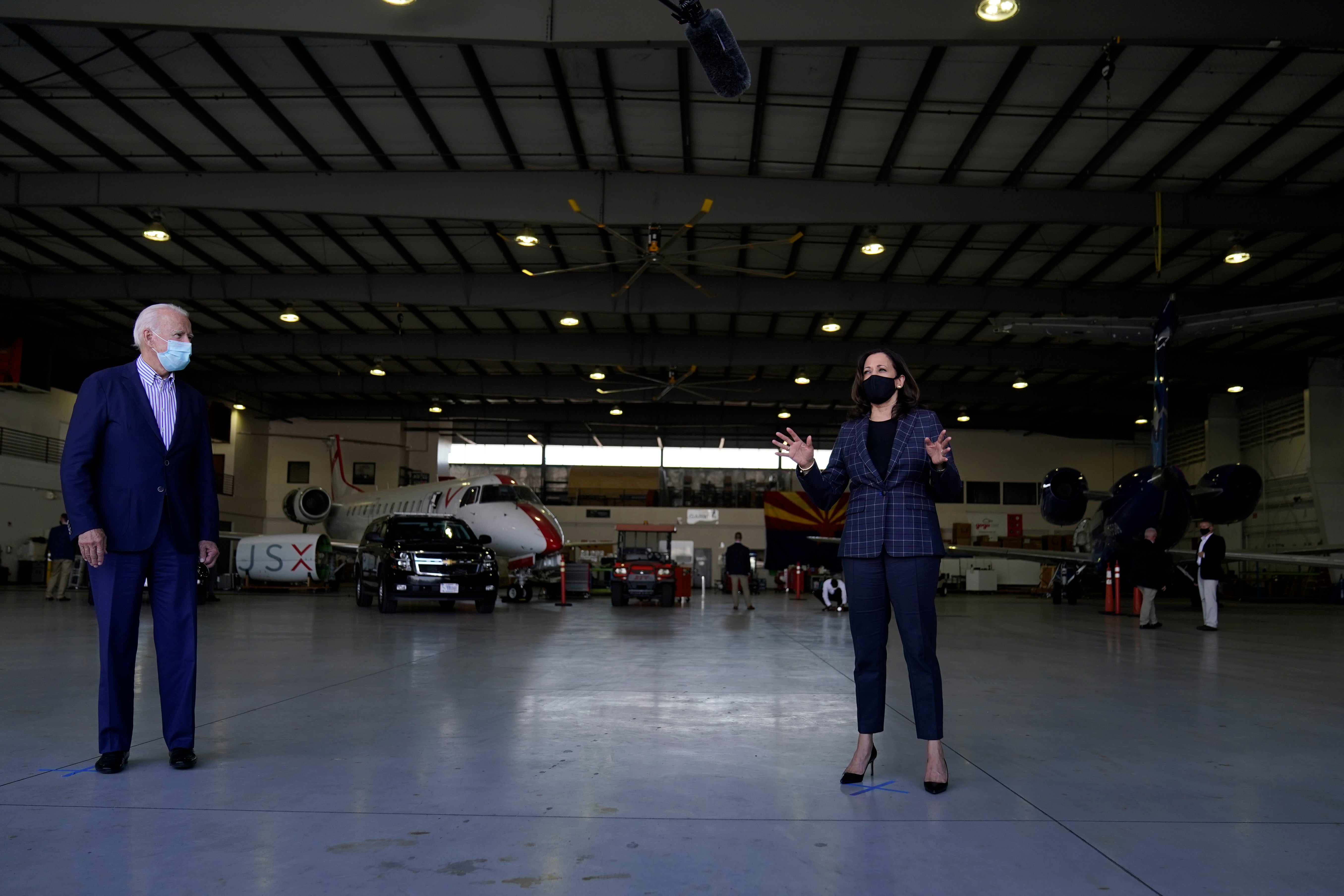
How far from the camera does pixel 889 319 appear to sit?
25.4 m

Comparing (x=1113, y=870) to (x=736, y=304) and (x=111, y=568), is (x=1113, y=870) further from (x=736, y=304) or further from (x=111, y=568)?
(x=736, y=304)

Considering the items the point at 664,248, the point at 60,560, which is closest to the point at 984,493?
the point at 664,248

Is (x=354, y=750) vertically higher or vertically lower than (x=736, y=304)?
lower

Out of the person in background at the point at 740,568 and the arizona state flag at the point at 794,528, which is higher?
the arizona state flag at the point at 794,528

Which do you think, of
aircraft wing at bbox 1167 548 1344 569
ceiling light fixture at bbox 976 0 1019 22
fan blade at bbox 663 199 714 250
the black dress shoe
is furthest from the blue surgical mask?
aircraft wing at bbox 1167 548 1344 569

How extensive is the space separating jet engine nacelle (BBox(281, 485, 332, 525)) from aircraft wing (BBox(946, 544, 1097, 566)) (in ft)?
62.4

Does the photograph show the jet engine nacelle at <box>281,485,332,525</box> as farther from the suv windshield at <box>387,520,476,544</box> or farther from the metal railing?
the suv windshield at <box>387,520,476,544</box>

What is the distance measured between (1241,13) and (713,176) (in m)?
7.95

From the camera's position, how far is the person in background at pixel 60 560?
17.1 meters

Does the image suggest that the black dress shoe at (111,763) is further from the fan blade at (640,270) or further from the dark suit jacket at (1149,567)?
the dark suit jacket at (1149,567)

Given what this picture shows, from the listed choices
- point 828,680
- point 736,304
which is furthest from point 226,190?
point 828,680

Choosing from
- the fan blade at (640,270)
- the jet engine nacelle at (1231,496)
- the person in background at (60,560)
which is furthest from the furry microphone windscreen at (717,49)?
the person in background at (60,560)

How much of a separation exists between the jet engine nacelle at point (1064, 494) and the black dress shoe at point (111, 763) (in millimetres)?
17484

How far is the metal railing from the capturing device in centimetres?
2675
